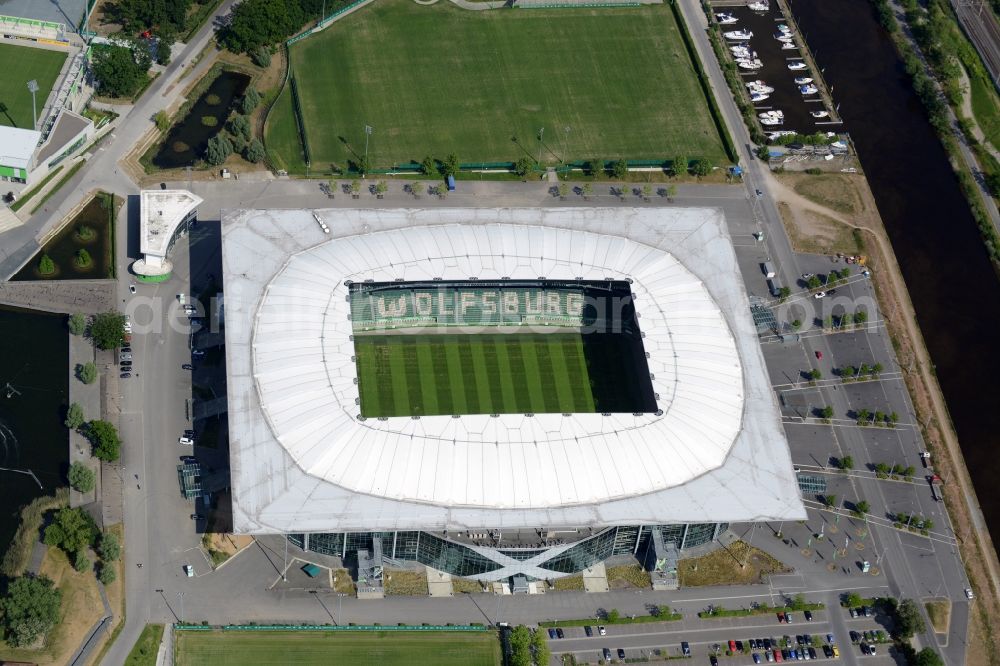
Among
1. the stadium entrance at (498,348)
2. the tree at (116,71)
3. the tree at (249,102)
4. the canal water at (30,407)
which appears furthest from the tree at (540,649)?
the tree at (116,71)

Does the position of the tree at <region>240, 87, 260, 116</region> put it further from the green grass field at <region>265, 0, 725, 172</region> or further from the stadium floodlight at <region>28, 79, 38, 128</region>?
the stadium floodlight at <region>28, 79, 38, 128</region>

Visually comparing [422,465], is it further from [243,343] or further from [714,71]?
[714,71]

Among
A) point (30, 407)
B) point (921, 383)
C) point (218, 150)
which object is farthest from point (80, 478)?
point (921, 383)

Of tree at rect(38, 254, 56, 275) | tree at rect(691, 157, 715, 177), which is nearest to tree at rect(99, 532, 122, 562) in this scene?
tree at rect(38, 254, 56, 275)

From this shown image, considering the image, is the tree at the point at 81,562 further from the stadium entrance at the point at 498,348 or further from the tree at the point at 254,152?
the tree at the point at 254,152

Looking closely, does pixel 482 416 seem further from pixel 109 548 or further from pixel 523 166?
pixel 523 166

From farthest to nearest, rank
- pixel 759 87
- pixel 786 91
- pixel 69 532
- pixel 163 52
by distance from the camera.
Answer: pixel 786 91
pixel 759 87
pixel 163 52
pixel 69 532

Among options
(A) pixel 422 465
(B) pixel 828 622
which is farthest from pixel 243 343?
(B) pixel 828 622
